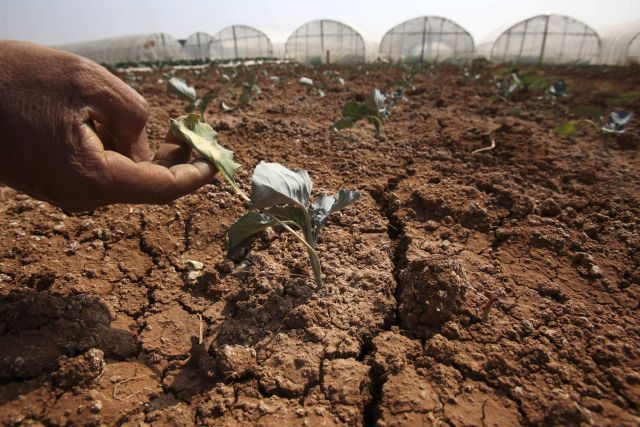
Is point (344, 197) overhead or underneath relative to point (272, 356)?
overhead

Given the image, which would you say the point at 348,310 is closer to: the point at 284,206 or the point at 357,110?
the point at 284,206

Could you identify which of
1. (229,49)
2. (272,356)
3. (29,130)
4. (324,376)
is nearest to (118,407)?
(272,356)

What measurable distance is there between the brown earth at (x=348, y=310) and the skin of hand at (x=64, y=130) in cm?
46

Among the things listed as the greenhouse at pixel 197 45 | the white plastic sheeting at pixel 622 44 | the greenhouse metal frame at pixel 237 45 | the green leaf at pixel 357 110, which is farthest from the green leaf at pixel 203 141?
the greenhouse at pixel 197 45

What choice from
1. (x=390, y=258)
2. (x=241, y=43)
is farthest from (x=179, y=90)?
(x=241, y=43)

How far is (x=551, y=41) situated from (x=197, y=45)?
18169 mm

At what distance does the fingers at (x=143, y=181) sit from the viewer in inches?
38.9

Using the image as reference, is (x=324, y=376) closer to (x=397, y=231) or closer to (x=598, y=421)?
(x=598, y=421)

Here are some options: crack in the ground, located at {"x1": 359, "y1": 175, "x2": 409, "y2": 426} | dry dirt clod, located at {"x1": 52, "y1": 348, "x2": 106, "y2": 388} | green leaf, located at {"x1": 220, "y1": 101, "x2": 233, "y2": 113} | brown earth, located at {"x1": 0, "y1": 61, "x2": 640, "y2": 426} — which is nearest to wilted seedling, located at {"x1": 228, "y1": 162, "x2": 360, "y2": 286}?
brown earth, located at {"x1": 0, "y1": 61, "x2": 640, "y2": 426}

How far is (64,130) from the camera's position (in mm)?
927

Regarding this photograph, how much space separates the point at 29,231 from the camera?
5.36 ft

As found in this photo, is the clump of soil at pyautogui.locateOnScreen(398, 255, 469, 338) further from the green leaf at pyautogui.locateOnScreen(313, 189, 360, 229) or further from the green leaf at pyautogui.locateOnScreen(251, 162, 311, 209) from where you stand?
the green leaf at pyautogui.locateOnScreen(251, 162, 311, 209)

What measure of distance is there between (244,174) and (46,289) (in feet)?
3.59

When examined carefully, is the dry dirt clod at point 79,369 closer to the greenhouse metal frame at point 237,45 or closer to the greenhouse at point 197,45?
the greenhouse metal frame at point 237,45
